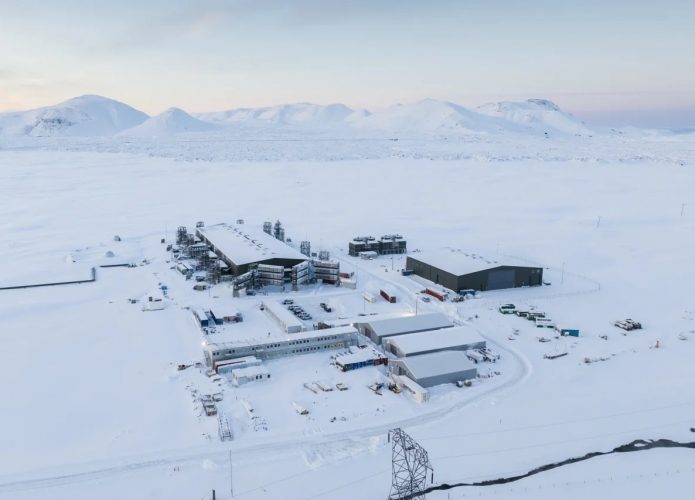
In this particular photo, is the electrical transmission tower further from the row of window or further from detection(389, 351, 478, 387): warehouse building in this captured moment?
the row of window

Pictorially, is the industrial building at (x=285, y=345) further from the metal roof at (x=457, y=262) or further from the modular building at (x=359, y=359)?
the metal roof at (x=457, y=262)

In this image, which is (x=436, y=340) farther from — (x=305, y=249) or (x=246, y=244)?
(x=246, y=244)

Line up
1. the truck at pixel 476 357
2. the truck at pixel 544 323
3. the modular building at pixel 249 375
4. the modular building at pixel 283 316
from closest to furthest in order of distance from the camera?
the modular building at pixel 249 375, the truck at pixel 476 357, the modular building at pixel 283 316, the truck at pixel 544 323

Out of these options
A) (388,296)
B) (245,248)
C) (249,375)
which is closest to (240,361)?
(249,375)

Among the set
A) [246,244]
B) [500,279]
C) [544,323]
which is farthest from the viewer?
[246,244]

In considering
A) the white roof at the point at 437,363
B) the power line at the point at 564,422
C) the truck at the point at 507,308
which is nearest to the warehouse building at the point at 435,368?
the white roof at the point at 437,363

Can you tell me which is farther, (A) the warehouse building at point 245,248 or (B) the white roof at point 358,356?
(A) the warehouse building at point 245,248
